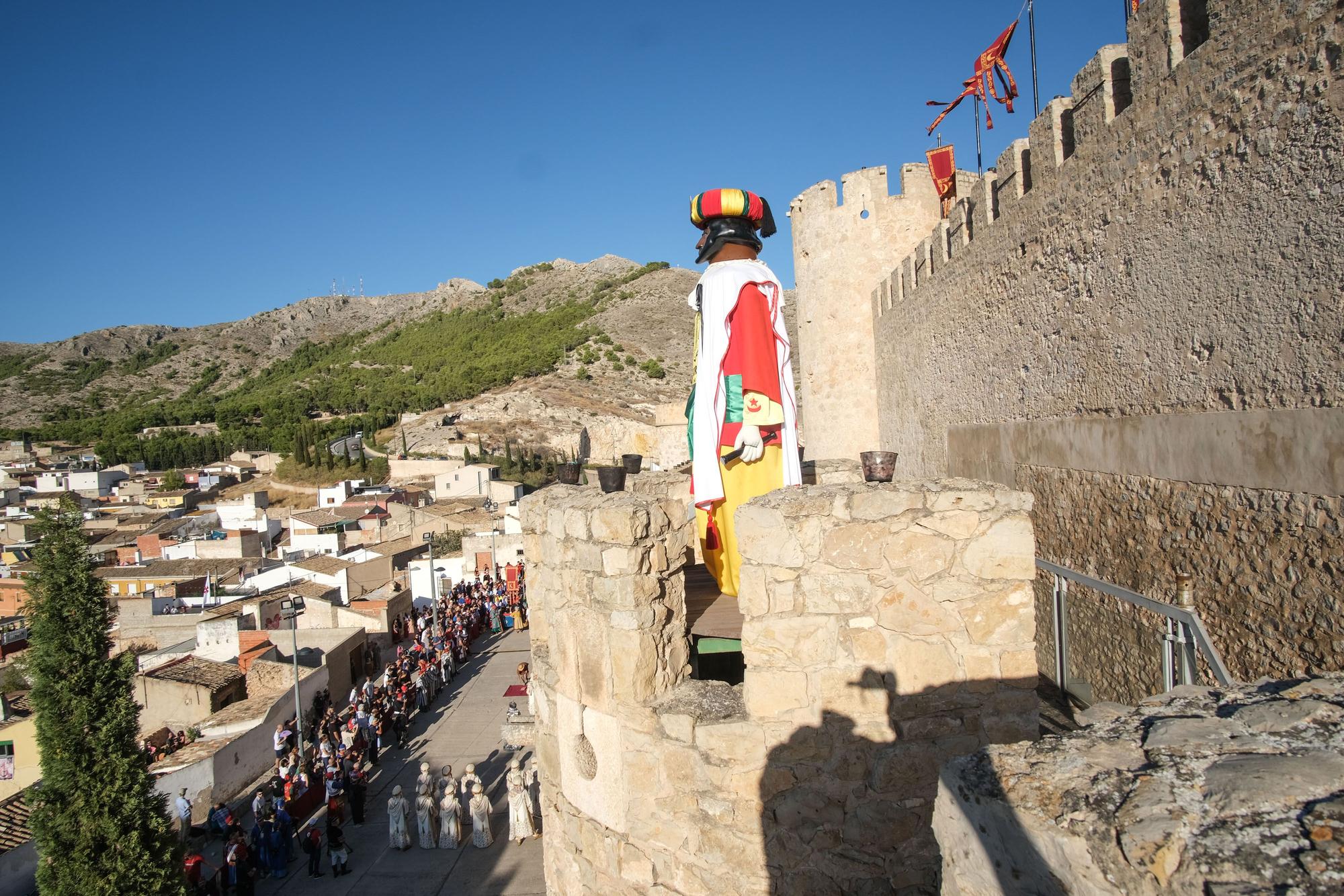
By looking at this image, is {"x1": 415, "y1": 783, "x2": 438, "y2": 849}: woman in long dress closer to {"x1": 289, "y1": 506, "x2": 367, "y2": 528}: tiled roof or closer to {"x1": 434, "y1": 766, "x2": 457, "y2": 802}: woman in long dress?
{"x1": 434, "y1": 766, "x2": 457, "y2": 802}: woman in long dress

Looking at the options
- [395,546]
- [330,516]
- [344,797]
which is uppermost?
[330,516]

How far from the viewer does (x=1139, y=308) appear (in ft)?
20.1

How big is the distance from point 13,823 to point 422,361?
84.2m

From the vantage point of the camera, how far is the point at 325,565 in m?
25.9

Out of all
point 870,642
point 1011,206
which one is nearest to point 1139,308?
point 1011,206

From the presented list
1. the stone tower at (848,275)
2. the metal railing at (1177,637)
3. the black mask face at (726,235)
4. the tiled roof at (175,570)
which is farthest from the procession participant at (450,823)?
the tiled roof at (175,570)

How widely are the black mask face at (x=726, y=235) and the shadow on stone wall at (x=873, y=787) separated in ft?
9.12

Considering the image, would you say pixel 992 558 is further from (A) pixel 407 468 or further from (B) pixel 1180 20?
(A) pixel 407 468

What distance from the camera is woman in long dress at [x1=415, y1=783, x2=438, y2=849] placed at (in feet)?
32.1

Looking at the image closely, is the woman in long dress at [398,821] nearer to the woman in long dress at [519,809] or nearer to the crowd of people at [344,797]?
the crowd of people at [344,797]

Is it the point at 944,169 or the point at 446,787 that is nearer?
the point at 446,787

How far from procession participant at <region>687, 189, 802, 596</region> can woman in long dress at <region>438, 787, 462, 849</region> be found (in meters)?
6.64

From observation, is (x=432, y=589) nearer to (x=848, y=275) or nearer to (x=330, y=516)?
(x=848, y=275)

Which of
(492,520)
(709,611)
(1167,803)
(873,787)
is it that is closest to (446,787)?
(709,611)
